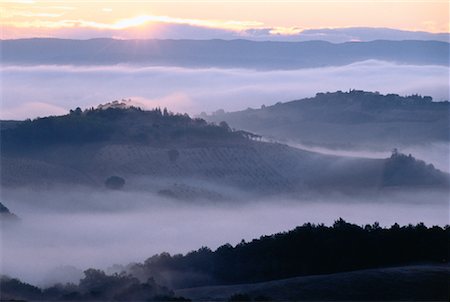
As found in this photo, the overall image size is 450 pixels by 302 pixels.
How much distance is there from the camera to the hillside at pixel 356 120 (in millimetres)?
170750

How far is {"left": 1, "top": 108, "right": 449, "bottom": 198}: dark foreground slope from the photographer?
11588cm

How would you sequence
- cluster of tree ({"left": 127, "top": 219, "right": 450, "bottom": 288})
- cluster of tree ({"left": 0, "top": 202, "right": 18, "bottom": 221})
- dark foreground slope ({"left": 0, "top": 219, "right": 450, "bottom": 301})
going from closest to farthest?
dark foreground slope ({"left": 0, "top": 219, "right": 450, "bottom": 301}), cluster of tree ({"left": 127, "top": 219, "right": 450, "bottom": 288}), cluster of tree ({"left": 0, "top": 202, "right": 18, "bottom": 221})

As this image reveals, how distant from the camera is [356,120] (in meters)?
185

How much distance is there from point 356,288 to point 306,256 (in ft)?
Answer: 29.2

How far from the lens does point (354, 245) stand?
1651 inches

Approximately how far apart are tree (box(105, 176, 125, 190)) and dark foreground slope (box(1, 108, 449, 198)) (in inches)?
27.8

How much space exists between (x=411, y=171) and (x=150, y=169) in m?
26.7

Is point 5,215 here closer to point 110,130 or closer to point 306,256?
point 306,256

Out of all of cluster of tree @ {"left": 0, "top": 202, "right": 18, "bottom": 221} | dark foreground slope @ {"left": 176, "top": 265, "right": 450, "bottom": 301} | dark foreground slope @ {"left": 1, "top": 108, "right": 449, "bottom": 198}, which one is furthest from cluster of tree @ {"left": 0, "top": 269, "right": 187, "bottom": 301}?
dark foreground slope @ {"left": 1, "top": 108, "right": 449, "bottom": 198}

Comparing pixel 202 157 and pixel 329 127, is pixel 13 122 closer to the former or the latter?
pixel 202 157

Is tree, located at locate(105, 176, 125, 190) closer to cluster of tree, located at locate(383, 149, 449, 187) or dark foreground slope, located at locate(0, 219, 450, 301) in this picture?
cluster of tree, located at locate(383, 149, 449, 187)

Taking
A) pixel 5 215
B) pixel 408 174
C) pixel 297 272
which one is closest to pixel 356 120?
pixel 408 174

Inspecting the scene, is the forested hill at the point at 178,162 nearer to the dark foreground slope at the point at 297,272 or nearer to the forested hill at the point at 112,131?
the forested hill at the point at 112,131

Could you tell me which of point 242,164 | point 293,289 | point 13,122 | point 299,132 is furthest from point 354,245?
point 299,132
